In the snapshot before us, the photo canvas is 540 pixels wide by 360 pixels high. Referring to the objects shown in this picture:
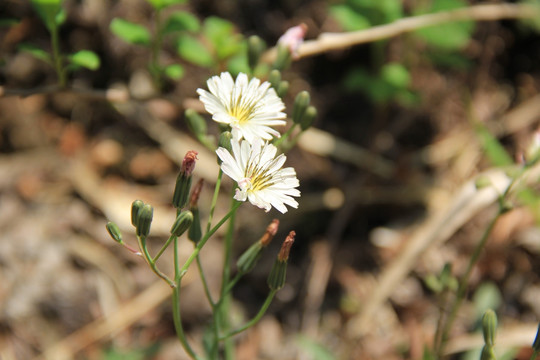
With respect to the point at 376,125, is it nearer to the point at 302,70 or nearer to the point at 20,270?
A: the point at 302,70

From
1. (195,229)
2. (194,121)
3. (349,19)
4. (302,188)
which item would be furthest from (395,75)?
(195,229)

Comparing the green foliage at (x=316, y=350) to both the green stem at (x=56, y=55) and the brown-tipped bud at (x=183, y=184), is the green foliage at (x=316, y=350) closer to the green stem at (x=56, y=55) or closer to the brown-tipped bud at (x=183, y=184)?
the brown-tipped bud at (x=183, y=184)

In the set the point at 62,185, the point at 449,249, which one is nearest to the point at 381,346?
the point at 449,249

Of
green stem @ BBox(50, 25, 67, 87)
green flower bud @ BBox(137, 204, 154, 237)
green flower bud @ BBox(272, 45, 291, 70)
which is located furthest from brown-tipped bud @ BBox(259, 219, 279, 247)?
green stem @ BBox(50, 25, 67, 87)

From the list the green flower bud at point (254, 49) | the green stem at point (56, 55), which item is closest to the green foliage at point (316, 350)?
the green flower bud at point (254, 49)

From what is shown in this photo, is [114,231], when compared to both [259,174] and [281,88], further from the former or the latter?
[281,88]

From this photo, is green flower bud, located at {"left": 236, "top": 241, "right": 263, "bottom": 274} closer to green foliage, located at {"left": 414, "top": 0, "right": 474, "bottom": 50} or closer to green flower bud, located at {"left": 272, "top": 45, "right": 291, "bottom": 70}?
green flower bud, located at {"left": 272, "top": 45, "right": 291, "bottom": 70}

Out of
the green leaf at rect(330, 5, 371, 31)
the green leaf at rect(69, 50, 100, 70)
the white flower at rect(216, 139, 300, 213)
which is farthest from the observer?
the green leaf at rect(330, 5, 371, 31)
